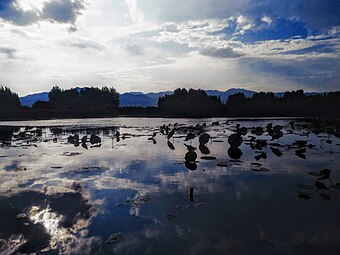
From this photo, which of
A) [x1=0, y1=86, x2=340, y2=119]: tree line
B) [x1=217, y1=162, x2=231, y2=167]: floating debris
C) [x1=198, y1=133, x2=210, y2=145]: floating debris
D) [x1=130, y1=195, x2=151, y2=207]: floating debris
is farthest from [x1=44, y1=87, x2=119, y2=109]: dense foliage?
[x1=130, y1=195, x2=151, y2=207]: floating debris

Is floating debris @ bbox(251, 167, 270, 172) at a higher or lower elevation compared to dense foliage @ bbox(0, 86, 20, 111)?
lower

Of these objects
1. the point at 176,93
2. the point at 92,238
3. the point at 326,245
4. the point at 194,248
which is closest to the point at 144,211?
the point at 92,238

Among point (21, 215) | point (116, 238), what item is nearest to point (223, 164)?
point (116, 238)

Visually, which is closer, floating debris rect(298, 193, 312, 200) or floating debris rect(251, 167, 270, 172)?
floating debris rect(298, 193, 312, 200)

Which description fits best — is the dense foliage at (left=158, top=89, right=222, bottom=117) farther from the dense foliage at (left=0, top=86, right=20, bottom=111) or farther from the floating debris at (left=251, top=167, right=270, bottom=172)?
the floating debris at (left=251, top=167, right=270, bottom=172)

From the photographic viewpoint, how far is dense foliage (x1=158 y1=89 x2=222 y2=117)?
4678 inches

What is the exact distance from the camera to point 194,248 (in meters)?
7.00

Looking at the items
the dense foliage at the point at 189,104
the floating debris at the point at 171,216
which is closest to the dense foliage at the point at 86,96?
the dense foliage at the point at 189,104

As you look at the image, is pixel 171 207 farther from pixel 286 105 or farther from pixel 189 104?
pixel 189 104

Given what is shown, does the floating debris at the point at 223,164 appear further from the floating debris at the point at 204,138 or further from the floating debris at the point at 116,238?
the floating debris at the point at 116,238

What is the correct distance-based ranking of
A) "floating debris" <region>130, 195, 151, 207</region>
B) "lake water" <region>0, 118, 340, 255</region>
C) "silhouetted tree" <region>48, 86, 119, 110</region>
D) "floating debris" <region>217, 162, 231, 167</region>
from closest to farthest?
"lake water" <region>0, 118, 340, 255</region> < "floating debris" <region>130, 195, 151, 207</region> < "floating debris" <region>217, 162, 231, 167</region> < "silhouetted tree" <region>48, 86, 119, 110</region>

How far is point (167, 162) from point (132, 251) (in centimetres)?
1171

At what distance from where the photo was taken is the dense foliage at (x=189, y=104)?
11881 cm

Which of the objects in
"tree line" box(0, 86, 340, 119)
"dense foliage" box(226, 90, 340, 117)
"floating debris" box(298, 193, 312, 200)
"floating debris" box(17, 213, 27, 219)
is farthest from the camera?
"tree line" box(0, 86, 340, 119)
